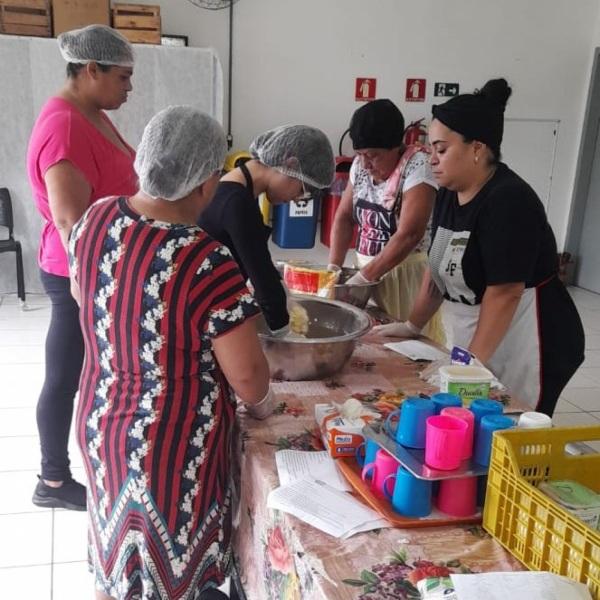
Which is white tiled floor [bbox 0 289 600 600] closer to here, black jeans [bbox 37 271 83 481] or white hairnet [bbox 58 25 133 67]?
black jeans [bbox 37 271 83 481]

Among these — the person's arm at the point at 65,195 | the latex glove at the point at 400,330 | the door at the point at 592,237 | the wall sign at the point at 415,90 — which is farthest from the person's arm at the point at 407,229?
the door at the point at 592,237

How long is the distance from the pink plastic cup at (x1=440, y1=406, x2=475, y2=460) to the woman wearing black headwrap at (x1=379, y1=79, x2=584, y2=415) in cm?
61

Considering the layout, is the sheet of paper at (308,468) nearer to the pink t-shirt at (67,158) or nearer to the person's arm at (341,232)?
the pink t-shirt at (67,158)

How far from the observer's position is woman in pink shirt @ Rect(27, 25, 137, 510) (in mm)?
1916

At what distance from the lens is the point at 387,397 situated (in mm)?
1477

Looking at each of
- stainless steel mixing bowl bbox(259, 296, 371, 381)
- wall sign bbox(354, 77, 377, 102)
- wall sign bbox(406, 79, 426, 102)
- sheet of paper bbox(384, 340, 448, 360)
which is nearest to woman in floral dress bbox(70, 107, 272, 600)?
stainless steel mixing bowl bbox(259, 296, 371, 381)

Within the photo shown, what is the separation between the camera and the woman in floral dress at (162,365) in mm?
1128

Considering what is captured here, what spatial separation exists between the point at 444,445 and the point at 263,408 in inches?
17.9

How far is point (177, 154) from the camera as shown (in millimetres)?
1172

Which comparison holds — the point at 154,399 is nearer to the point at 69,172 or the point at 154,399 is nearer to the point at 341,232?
the point at 69,172

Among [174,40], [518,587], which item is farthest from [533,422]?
[174,40]

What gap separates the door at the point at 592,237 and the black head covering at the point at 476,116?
4.64 m

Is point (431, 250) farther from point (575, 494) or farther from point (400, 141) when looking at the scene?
point (575, 494)

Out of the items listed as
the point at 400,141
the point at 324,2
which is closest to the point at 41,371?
the point at 400,141
